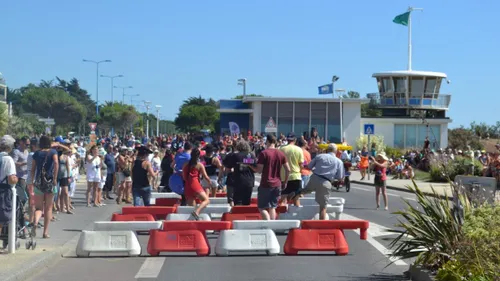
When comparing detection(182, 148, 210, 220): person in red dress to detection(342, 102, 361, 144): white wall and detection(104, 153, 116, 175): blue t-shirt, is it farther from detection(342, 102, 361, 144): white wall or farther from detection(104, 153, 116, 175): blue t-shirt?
detection(342, 102, 361, 144): white wall

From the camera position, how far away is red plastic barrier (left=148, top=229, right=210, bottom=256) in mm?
12797

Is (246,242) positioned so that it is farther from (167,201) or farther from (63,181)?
(63,181)

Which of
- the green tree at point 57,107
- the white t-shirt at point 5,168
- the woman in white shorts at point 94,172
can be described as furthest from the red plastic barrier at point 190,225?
the green tree at point 57,107

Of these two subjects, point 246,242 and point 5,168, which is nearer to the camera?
point 5,168

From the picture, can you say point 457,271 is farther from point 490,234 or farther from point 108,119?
point 108,119

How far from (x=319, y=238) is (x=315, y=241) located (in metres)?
0.08

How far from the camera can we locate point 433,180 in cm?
3969

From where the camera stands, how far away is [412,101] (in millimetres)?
74312

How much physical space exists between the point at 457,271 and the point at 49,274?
5444 millimetres

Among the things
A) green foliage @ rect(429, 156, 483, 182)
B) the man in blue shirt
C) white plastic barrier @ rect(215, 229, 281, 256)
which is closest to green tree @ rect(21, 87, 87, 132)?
green foliage @ rect(429, 156, 483, 182)

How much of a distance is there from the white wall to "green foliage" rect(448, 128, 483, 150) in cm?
1223

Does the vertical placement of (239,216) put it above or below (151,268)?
above

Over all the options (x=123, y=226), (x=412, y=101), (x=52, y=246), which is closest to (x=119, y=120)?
(x=412, y=101)

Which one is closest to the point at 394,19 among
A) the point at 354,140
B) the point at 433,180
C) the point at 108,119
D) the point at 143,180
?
the point at 354,140
